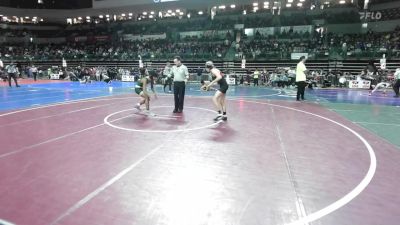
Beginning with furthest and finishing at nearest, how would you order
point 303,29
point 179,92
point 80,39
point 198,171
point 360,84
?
point 80,39
point 303,29
point 360,84
point 179,92
point 198,171

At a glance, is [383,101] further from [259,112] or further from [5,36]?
[5,36]

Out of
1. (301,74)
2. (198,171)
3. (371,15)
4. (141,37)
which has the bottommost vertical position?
(198,171)

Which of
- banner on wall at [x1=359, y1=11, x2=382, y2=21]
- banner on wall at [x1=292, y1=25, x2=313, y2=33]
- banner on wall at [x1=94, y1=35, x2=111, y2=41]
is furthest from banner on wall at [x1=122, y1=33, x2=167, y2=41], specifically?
banner on wall at [x1=359, y1=11, x2=382, y2=21]

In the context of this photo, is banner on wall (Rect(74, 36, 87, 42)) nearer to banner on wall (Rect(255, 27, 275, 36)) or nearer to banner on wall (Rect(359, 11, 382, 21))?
banner on wall (Rect(255, 27, 275, 36))

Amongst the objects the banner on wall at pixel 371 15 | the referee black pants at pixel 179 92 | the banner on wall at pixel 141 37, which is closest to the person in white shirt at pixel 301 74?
the referee black pants at pixel 179 92

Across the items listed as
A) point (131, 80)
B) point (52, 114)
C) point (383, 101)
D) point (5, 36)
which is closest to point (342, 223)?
point (52, 114)

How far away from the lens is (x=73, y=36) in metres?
48.9

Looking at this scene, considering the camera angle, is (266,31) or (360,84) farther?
(266,31)

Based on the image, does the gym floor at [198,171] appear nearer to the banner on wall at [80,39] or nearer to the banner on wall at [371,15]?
the banner on wall at [371,15]

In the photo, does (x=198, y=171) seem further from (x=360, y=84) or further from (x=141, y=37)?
(x=141, y=37)

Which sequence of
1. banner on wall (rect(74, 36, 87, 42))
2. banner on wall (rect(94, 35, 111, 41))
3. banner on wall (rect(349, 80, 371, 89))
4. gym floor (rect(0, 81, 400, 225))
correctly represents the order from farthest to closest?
1. banner on wall (rect(74, 36, 87, 42))
2. banner on wall (rect(94, 35, 111, 41))
3. banner on wall (rect(349, 80, 371, 89))
4. gym floor (rect(0, 81, 400, 225))

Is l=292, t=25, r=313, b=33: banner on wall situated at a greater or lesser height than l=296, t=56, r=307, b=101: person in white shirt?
greater

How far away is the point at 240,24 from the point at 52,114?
98.4 ft

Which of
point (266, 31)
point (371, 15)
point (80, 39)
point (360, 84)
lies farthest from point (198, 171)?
point (80, 39)
